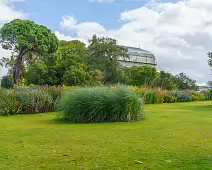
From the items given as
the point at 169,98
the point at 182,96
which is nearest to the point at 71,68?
the point at 169,98

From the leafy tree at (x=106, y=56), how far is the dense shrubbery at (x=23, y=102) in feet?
73.2

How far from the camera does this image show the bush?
27.6ft

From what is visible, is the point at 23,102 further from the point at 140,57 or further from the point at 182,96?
the point at 140,57

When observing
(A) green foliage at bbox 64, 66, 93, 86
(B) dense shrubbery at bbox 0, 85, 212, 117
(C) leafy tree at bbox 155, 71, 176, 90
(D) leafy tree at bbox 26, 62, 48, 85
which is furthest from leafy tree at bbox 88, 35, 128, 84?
(B) dense shrubbery at bbox 0, 85, 212, 117

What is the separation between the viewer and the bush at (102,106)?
841cm

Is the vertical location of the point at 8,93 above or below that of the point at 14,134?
above

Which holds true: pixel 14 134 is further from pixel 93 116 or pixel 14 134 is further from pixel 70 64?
pixel 70 64

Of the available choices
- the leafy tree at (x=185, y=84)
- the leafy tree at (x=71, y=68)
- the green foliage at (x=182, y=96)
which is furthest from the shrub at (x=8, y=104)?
the leafy tree at (x=185, y=84)

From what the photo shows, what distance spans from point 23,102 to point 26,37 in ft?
39.5

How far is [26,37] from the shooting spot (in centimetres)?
2212

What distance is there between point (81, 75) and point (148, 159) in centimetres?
2314

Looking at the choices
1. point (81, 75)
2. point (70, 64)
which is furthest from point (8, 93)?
point (70, 64)

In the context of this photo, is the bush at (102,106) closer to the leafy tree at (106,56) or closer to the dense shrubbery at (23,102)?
the dense shrubbery at (23,102)

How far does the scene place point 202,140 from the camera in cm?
508
